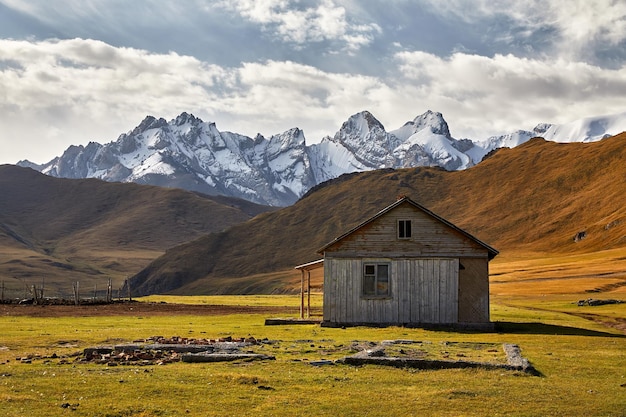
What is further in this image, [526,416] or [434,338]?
[434,338]

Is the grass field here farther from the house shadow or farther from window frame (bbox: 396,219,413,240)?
window frame (bbox: 396,219,413,240)

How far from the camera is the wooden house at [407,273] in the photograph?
4197cm

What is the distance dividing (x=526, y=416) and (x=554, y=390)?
3.38 m

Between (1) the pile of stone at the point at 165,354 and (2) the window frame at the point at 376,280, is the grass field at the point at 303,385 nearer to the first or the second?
(1) the pile of stone at the point at 165,354

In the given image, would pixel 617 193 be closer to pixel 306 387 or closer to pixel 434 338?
pixel 434 338

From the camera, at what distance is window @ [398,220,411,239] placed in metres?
42.9

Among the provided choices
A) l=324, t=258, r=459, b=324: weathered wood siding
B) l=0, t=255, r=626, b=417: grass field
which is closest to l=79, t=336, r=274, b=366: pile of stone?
l=0, t=255, r=626, b=417: grass field

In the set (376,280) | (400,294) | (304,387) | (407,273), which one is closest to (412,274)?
(407,273)

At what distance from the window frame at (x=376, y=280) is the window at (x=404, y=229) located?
1.79m

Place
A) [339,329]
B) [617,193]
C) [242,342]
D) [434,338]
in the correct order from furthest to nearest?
[617,193], [339,329], [434,338], [242,342]

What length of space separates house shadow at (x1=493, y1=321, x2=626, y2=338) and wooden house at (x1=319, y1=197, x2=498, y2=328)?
1509 mm

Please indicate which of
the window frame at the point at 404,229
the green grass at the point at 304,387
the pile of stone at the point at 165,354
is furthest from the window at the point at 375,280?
the pile of stone at the point at 165,354

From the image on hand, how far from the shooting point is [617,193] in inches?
7274

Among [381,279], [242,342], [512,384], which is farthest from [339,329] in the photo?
[512,384]
